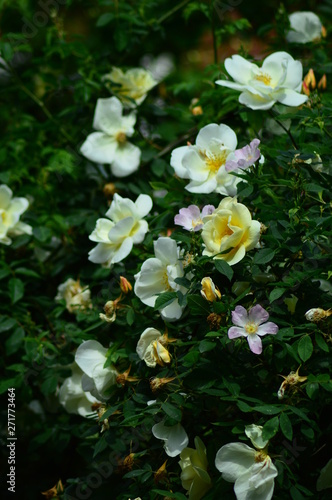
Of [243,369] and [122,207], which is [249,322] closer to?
[243,369]

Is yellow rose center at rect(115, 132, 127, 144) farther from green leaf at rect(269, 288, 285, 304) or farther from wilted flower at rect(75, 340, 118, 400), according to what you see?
green leaf at rect(269, 288, 285, 304)

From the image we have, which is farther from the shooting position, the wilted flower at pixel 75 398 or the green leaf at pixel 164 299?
the wilted flower at pixel 75 398

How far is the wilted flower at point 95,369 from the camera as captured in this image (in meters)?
1.27

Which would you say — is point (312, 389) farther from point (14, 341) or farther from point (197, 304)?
point (14, 341)

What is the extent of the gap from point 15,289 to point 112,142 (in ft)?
1.58

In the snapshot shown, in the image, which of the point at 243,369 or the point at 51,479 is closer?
the point at 243,369

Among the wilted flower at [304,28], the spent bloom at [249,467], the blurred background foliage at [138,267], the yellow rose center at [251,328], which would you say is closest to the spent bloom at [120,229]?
the blurred background foliage at [138,267]

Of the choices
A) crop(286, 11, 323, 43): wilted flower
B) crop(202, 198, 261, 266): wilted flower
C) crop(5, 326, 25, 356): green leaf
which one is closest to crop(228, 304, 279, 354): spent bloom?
crop(202, 198, 261, 266): wilted flower

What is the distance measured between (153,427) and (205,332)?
198 mm

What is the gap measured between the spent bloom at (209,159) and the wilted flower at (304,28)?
0.63 meters

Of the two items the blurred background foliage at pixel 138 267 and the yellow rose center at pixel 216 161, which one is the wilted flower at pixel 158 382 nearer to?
the blurred background foliage at pixel 138 267

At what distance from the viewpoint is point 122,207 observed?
1412mm

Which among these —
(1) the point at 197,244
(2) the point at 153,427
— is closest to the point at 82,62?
(1) the point at 197,244

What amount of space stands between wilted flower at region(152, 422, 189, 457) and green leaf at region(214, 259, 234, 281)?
304mm
